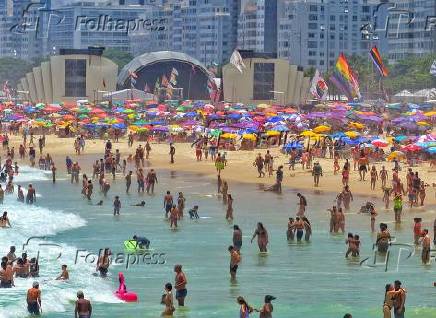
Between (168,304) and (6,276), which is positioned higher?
(168,304)

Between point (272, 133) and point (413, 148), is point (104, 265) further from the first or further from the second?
point (272, 133)

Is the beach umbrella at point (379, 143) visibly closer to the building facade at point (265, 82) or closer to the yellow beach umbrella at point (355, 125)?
the yellow beach umbrella at point (355, 125)

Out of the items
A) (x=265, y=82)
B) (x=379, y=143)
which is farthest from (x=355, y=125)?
(x=265, y=82)

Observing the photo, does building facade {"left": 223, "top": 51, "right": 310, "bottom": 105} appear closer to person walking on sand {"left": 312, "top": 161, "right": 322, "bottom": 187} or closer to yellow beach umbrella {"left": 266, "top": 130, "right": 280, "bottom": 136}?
yellow beach umbrella {"left": 266, "top": 130, "right": 280, "bottom": 136}

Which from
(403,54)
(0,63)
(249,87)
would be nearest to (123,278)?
(249,87)

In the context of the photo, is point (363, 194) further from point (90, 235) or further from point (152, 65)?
point (152, 65)

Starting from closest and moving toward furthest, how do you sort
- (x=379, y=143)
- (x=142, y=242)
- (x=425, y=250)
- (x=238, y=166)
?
(x=425, y=250) < (x=142, y=242) < (x=379, y=143) < (x=238, y=166)

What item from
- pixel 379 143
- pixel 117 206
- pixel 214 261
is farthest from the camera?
pixel 379 143
